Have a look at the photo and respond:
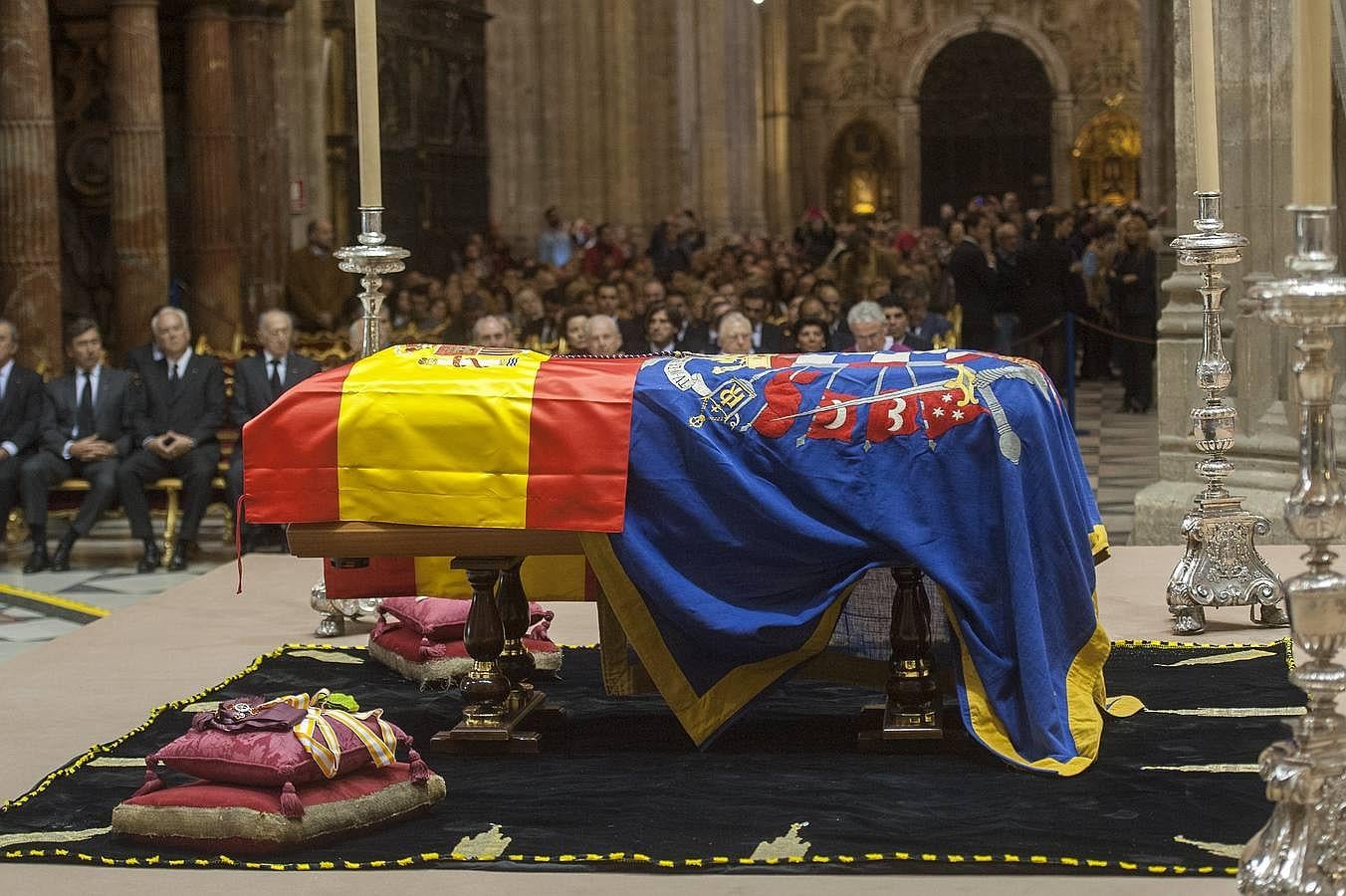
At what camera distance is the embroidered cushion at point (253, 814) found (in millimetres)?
5508

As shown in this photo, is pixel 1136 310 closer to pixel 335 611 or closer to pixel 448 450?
pixel 335 611

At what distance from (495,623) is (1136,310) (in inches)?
526

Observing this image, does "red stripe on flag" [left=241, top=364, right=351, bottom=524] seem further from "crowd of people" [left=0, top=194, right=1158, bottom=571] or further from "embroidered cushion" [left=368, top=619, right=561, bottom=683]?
"crowd of people" [left=0, top=194, right=1158, bottom=571]

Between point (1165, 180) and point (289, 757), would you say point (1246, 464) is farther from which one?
point (1165, 180)

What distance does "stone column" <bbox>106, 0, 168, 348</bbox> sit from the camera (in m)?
Result: 14.7

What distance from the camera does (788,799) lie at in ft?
19.1

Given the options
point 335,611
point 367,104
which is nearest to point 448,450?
point 367,104

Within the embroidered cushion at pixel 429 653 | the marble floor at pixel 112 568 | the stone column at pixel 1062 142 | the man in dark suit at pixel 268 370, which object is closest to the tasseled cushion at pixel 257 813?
the embroidered cushion at pixel 429 653

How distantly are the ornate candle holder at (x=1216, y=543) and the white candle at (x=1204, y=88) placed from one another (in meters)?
0.89

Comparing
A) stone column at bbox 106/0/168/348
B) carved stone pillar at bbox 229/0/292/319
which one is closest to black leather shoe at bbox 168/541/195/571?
stone column at bbox 106/0/168/348

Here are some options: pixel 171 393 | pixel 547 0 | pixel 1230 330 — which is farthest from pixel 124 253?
pixel 547 0

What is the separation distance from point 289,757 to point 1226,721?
283cm

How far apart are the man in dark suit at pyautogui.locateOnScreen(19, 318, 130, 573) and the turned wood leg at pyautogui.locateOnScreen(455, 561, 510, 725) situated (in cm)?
526

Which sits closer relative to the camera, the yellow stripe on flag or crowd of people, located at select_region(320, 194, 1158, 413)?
the yellow stripe on flag
